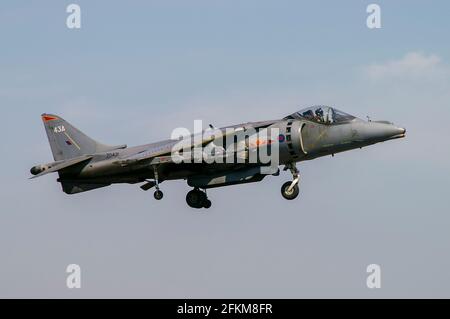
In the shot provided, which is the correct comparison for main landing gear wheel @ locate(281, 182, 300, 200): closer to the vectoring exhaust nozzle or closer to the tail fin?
the tail fin

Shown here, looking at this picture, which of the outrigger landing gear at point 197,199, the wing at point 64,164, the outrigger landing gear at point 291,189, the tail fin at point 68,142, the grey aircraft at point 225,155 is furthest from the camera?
the tail fin at point 68,142

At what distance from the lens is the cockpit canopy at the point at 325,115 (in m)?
35.6

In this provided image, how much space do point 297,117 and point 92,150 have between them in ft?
27.1

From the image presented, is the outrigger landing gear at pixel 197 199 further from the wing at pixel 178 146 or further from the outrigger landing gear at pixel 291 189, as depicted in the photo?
the outrigger landing gear at pixel 291 189

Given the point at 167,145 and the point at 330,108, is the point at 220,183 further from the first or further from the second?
the point at 330,108

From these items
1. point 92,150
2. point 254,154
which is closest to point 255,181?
point 254,154

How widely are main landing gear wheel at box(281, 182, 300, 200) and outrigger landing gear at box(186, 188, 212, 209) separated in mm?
3519

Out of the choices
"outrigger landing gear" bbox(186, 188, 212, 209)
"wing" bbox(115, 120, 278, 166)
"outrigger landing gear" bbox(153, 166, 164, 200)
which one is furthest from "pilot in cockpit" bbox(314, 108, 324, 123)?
"outrigger landing gear" bbox(153, 166, 164, 200)

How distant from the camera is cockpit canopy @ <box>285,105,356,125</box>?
35.6 metres

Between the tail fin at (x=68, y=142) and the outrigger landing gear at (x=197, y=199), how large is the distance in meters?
3.37

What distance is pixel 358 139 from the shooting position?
3525 centimetres

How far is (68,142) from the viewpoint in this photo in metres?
39.2

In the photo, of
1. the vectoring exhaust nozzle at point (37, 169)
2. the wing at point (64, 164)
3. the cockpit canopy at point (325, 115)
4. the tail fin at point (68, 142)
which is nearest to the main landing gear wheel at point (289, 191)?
the cockpit canopy at point (325, 115)

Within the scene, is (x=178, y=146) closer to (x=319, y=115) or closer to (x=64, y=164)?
(x=64, y=164)
